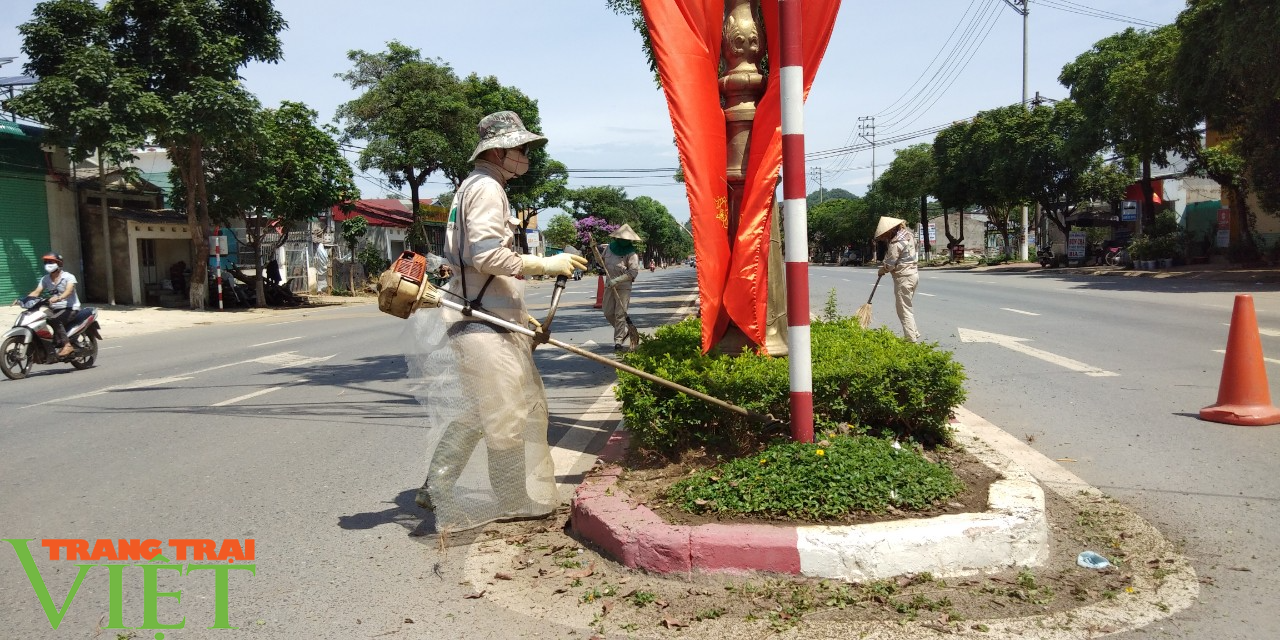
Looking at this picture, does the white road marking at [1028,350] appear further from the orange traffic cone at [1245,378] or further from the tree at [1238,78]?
the tree at [1238,78]

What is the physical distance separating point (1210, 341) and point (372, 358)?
10718 mm

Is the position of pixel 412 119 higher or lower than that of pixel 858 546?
higher

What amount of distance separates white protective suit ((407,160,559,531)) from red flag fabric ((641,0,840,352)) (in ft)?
3.58

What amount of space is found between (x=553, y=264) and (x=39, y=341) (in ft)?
33.7

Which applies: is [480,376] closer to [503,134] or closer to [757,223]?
[503,134]

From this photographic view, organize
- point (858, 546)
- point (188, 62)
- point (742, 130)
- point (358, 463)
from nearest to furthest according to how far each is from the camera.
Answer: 1. point (858, 546)
2. point (742, 130)
3. point (358, 463)
4. point (188, 62)

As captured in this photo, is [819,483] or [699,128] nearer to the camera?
[819,483]

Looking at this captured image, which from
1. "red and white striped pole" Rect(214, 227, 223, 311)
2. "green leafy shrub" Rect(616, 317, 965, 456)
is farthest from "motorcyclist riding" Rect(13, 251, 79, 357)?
"red and white striped pole" Rect(214, 227, 223, 311)

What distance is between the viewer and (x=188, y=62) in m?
21.6

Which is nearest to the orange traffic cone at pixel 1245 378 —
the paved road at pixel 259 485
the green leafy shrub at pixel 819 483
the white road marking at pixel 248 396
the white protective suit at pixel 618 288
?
the green leafy shrub at pixel 819 483

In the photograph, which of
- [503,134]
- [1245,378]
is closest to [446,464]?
[503,134]

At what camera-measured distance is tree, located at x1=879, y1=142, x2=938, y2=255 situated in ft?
181

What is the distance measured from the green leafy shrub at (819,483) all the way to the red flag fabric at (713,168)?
1.03 metres

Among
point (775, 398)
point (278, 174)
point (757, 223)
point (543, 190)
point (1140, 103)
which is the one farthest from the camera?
point (543, 190)
